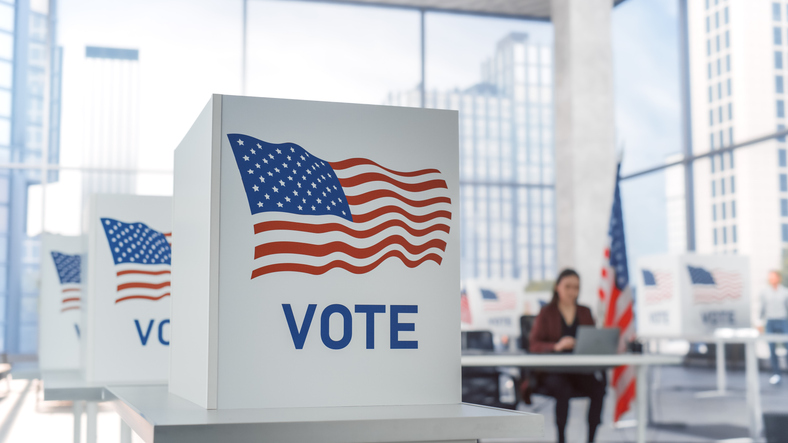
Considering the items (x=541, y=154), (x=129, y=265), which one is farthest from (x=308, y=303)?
(x=541, y=154)

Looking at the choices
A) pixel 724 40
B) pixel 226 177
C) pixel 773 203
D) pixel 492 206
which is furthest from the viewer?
pixel 492 206

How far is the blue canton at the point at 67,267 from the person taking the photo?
3.30 meters

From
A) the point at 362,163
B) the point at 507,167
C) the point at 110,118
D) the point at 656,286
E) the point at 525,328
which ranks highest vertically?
the point at 110,118

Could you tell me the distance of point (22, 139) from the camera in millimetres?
11094

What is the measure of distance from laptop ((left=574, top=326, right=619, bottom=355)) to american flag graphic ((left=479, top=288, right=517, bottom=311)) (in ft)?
22.9

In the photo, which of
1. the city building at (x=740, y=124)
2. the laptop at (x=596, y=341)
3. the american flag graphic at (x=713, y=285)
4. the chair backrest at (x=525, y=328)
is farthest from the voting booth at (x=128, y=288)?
the city building at (x=740, y=124)

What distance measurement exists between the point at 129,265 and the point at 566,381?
3.57 metres

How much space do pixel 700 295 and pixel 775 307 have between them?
2.64 m

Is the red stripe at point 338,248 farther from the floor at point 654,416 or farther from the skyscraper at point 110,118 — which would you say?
the skyscraper at point 110,118

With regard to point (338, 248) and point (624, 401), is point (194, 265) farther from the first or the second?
point (624, 401)

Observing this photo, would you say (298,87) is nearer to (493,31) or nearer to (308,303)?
(493,31)

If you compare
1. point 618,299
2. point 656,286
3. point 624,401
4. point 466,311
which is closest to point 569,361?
point 624,401

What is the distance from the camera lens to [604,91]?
11.9 m

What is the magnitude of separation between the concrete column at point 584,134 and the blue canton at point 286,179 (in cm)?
1032
